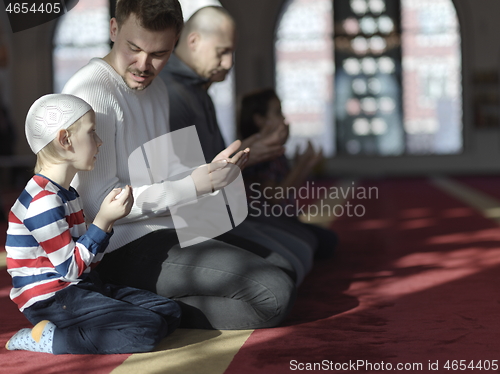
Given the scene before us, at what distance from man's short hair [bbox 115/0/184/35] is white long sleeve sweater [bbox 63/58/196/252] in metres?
0.19

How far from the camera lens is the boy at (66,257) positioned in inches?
68.7

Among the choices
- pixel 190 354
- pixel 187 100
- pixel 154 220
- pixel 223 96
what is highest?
pixel 187 100

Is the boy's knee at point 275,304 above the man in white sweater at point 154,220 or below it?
below

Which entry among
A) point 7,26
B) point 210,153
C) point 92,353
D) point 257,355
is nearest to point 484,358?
point 257,355

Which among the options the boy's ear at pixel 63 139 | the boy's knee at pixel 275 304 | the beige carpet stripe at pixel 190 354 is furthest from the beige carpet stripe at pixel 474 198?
the boy's ear at pixel 63 139

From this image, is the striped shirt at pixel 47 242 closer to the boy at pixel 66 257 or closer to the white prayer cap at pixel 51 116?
the boy at pixel 66 257

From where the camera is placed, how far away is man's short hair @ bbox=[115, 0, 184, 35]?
6.47ft

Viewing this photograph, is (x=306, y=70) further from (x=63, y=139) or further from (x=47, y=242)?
(x=47, y=242)

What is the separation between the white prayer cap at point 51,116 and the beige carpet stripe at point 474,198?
3.74m

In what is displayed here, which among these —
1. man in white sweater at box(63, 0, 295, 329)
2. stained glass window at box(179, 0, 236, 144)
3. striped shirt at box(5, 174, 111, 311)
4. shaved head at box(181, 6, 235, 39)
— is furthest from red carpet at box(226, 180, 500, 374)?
stained glass window at box(179, 0, 236, 144)

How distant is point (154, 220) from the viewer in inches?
83.8

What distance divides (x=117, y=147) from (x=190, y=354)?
668 mm

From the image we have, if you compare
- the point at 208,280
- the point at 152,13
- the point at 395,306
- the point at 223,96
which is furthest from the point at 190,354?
the point at 223,96

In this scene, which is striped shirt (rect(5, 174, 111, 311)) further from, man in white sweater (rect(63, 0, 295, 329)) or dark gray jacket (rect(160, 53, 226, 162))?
dark gray jacket (rect(160, 53, 226, 162))
